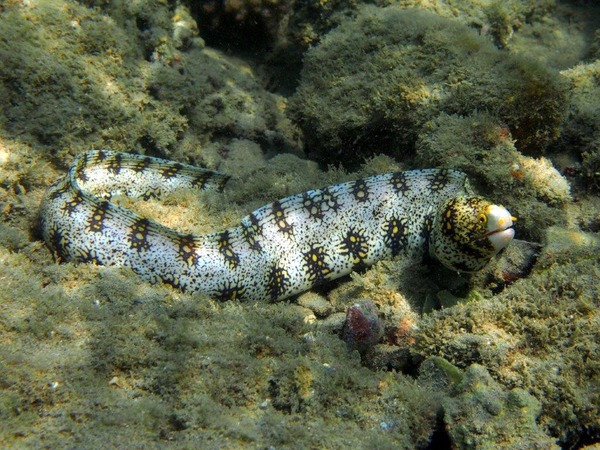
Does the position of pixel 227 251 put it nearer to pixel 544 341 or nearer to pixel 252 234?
pixel 252 234

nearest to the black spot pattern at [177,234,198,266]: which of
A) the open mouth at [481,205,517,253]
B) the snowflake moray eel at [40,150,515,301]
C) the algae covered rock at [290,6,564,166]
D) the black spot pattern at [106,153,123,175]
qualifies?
the snowflake moray eel at [40,150,515,301]

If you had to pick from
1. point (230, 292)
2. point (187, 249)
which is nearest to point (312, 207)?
point (230, 292)

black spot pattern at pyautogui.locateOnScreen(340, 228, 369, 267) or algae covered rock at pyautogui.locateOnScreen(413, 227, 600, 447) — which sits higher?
algae covered rock at pyautogui.locateOnScreen(413, 227, 600, 447)

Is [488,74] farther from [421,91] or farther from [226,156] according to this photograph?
[226,156]

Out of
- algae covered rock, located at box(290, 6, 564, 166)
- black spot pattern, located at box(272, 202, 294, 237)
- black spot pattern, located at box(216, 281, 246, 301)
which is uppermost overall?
algae covered rock, located at box(290, 6, 564, 166)

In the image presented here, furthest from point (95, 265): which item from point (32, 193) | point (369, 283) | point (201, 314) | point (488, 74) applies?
point (488, 74)

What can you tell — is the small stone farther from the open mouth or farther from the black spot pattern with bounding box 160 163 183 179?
the black spot pattern with bounding box 160 163 183 179
